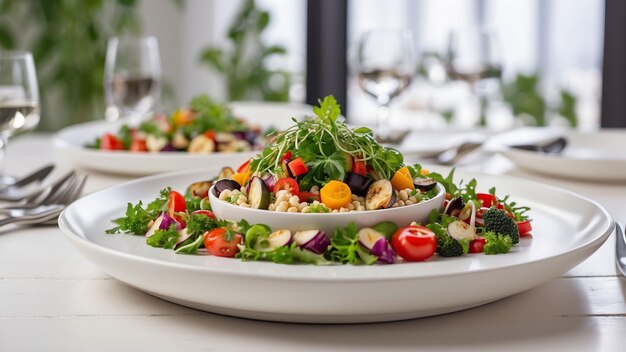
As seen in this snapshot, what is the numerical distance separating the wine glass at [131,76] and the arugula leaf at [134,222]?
136 centimetres

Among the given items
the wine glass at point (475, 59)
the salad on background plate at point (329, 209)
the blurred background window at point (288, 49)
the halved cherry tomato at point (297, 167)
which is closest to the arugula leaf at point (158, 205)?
the salad on background plate at point (329, 209)

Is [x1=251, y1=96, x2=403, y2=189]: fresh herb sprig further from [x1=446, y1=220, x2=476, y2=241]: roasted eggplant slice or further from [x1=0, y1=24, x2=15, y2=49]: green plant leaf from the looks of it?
[x1=0, y1=24, x2=15, y2=49]: green plant leaf

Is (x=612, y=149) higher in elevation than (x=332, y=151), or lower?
lower

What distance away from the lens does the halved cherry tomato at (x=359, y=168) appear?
1.22m

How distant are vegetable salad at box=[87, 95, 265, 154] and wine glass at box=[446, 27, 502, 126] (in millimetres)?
770

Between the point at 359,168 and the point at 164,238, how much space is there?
289 millimetres

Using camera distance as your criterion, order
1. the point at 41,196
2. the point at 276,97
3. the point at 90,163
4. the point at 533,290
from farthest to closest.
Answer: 1. the point at 276,97
2. the point at 90,163
3. the point at 41,196
4. the point at 533,290

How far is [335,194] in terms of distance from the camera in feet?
3.75

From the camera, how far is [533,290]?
1145 millimetres

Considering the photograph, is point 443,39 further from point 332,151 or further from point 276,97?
point 332,151

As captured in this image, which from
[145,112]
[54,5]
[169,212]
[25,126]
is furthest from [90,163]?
[54,5]

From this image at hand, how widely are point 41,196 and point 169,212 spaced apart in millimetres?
515

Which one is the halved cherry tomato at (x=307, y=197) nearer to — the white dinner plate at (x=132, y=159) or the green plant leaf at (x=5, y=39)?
the white dinner plate at (x=132, y=159)

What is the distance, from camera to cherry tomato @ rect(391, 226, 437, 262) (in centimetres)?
106
